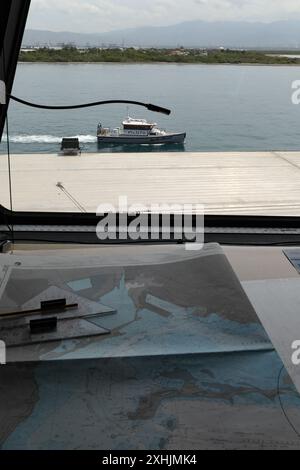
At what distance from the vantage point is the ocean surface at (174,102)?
2.13 meters

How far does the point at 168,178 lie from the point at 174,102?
1.30ft

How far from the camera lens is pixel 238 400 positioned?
0.92 m

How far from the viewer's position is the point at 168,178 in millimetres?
2525

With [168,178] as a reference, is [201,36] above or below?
above

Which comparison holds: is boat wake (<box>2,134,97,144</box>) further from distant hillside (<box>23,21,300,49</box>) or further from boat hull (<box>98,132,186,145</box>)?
distant hillside (<box>23,21,300,49</box>)

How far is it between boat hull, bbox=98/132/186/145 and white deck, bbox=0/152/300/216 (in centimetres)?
9

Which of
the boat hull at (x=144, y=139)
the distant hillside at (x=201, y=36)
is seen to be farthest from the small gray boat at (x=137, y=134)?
the distant hillside at (x=201, y=36)

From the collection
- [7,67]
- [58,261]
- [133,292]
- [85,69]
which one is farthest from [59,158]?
[133,292]

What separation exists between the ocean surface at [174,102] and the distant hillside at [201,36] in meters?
0.12

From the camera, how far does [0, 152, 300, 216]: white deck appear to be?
2.33 m

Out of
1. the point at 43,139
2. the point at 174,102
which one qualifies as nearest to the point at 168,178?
the point at 174,102

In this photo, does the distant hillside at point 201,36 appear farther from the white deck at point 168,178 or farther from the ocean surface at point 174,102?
the white deck at point 168,178

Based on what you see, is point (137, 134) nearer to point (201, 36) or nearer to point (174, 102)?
point (174, 102)
